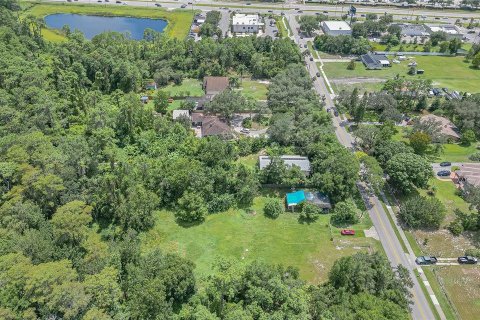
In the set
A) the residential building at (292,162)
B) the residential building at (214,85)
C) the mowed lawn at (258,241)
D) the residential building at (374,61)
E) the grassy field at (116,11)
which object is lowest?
the mowed lawn at (258,241)

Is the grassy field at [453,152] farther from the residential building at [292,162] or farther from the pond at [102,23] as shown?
the pond at [102,23]

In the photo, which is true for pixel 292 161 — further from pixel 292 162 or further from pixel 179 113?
pixel 179 113

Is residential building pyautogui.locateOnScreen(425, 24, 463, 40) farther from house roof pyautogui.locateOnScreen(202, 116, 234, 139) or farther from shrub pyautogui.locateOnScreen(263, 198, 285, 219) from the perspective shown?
shrub pyautogui.locateOnScreen(263, 198, 285, 219)

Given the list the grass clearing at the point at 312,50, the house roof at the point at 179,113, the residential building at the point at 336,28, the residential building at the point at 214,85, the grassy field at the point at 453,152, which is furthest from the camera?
the residential building at the point at 336,28

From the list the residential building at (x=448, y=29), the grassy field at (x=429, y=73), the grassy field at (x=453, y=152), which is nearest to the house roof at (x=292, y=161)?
the grassy field at (x=453, y=152)

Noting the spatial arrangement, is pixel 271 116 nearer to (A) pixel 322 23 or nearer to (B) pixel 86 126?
(B) pixel 86 126

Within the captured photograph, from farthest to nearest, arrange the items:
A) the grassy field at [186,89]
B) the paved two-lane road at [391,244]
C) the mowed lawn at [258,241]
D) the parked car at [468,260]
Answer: the grassy field at [186,89] → the parked car at [468,260] → the mowed lawn at [258,241] → the paved two-lane road at [391,244]
